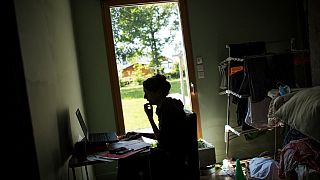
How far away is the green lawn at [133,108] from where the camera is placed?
12.7 feet

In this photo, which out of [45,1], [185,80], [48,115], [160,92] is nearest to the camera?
[48,115]

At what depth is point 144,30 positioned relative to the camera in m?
3.86

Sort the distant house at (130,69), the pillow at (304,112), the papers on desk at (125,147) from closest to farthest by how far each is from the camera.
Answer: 1. the papers on desk at (125,147)
2. the pillow at (304,112)
3. the distant house at (130,69)

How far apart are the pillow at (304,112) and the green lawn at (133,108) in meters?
1.69

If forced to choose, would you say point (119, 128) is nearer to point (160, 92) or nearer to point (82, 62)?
point (82, 62)

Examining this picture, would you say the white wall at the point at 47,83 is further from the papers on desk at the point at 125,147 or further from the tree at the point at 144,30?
the tree at the point at 144,30

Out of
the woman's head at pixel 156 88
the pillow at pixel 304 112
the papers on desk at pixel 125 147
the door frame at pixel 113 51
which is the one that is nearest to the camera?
the papers on desk at pixel 125 147

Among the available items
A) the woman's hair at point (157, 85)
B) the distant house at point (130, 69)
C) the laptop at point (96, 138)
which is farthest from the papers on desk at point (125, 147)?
the distant house at point (130, 69)

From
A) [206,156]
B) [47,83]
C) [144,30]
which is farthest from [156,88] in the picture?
[144,30]

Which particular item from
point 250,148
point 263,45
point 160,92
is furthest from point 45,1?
point 250,148

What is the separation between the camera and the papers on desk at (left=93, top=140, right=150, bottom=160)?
6.64ft

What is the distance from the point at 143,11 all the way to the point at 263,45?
1.43 meters

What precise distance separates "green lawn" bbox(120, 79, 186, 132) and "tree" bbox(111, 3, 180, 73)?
349 mm

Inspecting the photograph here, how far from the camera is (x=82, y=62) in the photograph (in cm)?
369
